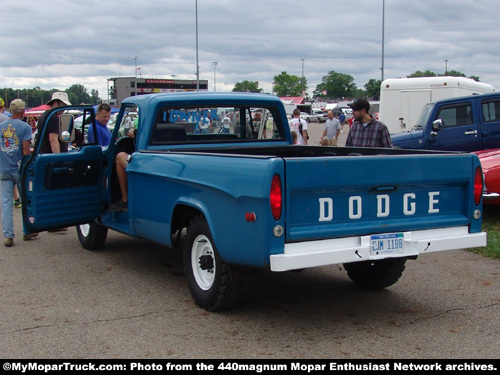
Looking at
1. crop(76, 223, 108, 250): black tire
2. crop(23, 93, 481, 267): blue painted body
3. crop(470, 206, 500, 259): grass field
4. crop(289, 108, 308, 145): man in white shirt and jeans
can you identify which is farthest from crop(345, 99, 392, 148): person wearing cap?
crop(289, 108, 308, 145): man in white shirt and jeans

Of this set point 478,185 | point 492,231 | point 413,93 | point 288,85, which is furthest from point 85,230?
point 288,85

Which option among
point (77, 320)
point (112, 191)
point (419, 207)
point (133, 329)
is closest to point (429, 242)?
point (419, 207)

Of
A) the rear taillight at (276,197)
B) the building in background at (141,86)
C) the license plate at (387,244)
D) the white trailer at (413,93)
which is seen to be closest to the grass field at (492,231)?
the license plate at (387,244)

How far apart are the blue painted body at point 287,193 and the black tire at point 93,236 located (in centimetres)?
136

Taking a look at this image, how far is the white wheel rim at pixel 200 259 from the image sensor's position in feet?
17.9

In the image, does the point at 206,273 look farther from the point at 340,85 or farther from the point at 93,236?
the point at 340,85

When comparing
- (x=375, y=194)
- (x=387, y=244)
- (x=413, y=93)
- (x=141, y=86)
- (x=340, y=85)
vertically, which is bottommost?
(x=387, y=244)

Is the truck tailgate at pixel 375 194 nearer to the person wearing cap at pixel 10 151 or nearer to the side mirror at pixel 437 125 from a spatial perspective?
the person wearing cap at pixel 10 151

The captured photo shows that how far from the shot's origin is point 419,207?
16.8ft

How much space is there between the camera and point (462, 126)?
1271cm

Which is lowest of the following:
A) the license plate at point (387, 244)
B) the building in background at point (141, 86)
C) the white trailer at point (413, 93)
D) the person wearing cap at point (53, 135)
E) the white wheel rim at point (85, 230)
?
the white wheel rim at point (85, 230)

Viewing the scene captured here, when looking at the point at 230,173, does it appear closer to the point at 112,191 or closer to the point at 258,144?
→ the point at 258,144

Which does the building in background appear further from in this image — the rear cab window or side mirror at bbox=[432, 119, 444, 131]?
the rear cab window

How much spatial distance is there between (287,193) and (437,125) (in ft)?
28.7
